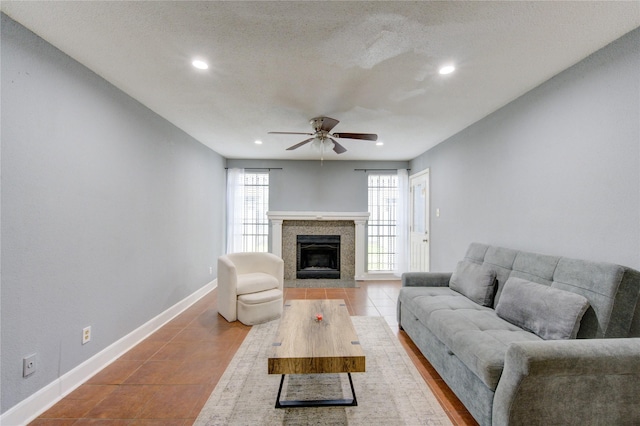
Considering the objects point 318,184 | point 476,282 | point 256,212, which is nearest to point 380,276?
point 318,184

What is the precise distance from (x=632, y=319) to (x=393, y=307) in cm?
259

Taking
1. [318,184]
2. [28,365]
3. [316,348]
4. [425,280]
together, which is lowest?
[28,365]

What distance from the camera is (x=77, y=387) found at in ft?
6.95

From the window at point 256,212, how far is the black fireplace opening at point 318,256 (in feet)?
2.66

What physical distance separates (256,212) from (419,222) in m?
3.41

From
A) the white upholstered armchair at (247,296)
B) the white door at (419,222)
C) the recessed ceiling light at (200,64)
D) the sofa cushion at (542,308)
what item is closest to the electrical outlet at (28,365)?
the white upholstered armchair at (247,296)

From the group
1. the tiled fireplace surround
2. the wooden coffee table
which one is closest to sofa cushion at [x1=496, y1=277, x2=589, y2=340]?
the wooden coffee table

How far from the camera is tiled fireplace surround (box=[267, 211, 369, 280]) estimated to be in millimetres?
5484

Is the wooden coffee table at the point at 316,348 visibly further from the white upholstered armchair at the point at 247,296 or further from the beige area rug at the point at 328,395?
the white upholstered armchair at the point at 247,296

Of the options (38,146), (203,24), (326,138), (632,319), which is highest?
(203,24)

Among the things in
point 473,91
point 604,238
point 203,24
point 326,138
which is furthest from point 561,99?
point 203,24

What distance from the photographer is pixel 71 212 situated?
2.10 m

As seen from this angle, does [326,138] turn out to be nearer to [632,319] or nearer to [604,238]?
[604,238]

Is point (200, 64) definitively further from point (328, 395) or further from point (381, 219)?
point (381, 219)
